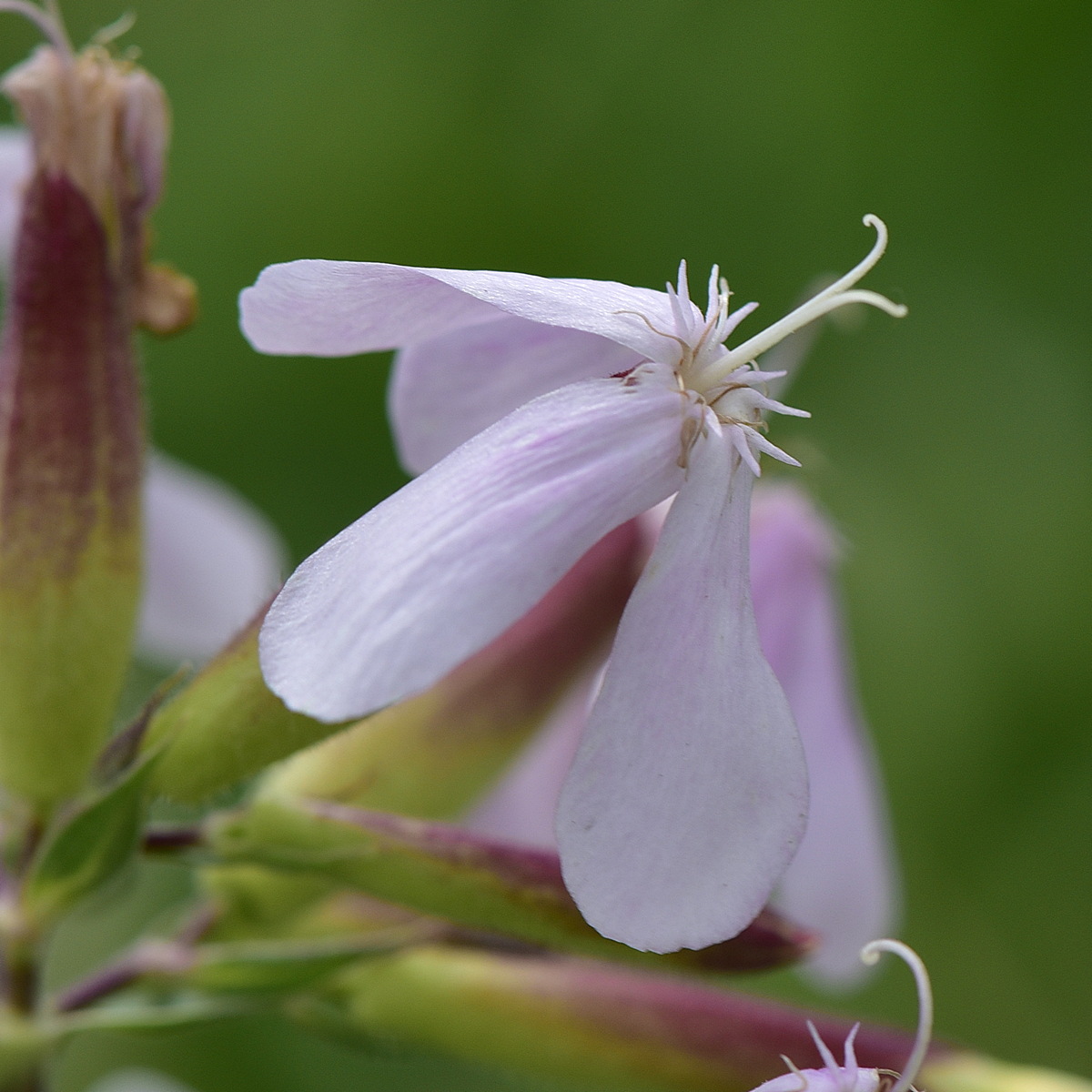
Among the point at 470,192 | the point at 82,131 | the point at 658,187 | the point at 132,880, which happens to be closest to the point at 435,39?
the point at 470,192

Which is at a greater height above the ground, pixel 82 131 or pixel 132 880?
pixel 82 131

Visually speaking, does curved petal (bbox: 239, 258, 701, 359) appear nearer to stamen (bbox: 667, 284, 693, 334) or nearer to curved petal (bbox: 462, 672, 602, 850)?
stamen (bbox: 667, 284, 693, 334)

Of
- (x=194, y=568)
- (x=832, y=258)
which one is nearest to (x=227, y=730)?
(x=194, y=568)

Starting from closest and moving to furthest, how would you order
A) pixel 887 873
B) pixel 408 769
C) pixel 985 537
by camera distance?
pixel 408 769 → pixel 887 873 → pixel 985 537

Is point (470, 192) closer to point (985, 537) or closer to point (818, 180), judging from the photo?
point (818, 180)

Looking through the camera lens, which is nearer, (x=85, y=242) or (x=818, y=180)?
(x=85, y=242)

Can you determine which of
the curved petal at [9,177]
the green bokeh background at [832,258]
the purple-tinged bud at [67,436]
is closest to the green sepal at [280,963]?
the purple-tinged bud at [67,436]
